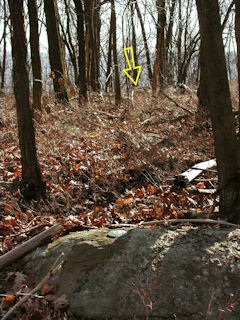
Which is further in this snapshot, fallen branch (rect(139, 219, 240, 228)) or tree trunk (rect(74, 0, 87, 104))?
tree trunk (rect(74, 0, 87, 104))

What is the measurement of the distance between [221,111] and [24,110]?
118 inches

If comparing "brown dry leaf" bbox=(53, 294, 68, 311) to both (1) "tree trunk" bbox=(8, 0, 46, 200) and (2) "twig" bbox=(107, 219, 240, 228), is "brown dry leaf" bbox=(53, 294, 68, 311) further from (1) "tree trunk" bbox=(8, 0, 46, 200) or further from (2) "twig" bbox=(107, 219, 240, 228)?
(1) "tree trunk" bbox=(8, 0, 46, 200)

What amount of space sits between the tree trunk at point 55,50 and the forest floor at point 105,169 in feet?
2.43

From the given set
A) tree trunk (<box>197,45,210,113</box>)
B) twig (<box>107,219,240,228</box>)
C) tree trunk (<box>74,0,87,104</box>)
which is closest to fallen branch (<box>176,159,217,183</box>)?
twig (<box>107,219,240,228</box>)

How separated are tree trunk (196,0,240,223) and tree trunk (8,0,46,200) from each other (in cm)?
266

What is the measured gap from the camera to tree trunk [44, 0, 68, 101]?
10.7 m

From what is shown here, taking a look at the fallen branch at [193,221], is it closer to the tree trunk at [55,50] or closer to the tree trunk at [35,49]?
the tree trunk at [35,49]

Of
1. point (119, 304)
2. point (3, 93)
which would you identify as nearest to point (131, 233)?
point (119, 304)

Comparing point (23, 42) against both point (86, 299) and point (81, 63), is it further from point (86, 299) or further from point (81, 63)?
point (81, 63)

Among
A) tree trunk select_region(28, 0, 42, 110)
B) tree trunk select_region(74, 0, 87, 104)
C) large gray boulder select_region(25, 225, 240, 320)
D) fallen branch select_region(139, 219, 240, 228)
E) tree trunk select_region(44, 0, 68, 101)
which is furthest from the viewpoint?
tree trunk select_region(74, 0, 87, 104)

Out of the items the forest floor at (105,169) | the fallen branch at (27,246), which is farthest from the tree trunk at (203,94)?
the fallen branch at (27,246)

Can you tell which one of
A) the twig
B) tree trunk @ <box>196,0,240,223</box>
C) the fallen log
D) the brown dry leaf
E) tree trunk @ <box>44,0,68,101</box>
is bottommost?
the brown dry leaf

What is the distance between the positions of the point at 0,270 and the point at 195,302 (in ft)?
7.09

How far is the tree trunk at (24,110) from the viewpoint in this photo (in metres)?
4.72
